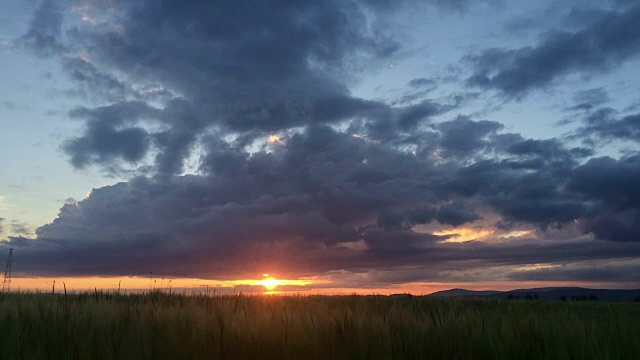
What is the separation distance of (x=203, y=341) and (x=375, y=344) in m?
1.42

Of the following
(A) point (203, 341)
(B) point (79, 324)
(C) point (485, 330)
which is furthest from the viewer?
(B) point (79, 324)

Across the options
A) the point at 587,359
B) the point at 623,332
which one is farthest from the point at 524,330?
the point at 623,332

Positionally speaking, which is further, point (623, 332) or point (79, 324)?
point (79, 324)

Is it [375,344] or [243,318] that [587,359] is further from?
[243,318]

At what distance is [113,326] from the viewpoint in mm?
5086

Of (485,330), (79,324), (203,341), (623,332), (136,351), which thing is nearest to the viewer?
(136,351)

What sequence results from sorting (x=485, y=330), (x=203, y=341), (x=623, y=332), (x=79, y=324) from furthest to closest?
(x=79, y=324), (x=623, y=332), (x=485, y=330), (x=203, y=341)

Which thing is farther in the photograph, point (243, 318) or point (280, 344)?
point (243, 318)

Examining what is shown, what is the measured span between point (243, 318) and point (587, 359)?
3.26 m

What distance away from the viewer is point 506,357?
12.6ft

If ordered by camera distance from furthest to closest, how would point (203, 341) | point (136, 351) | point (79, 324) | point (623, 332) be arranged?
point (79, 324)
point (623, 332)
point (203, 341)
point (136, 351)

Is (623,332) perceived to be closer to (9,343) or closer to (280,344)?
(280,344)

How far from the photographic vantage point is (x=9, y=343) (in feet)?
14.1

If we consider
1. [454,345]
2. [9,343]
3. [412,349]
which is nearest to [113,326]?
[9,343]
